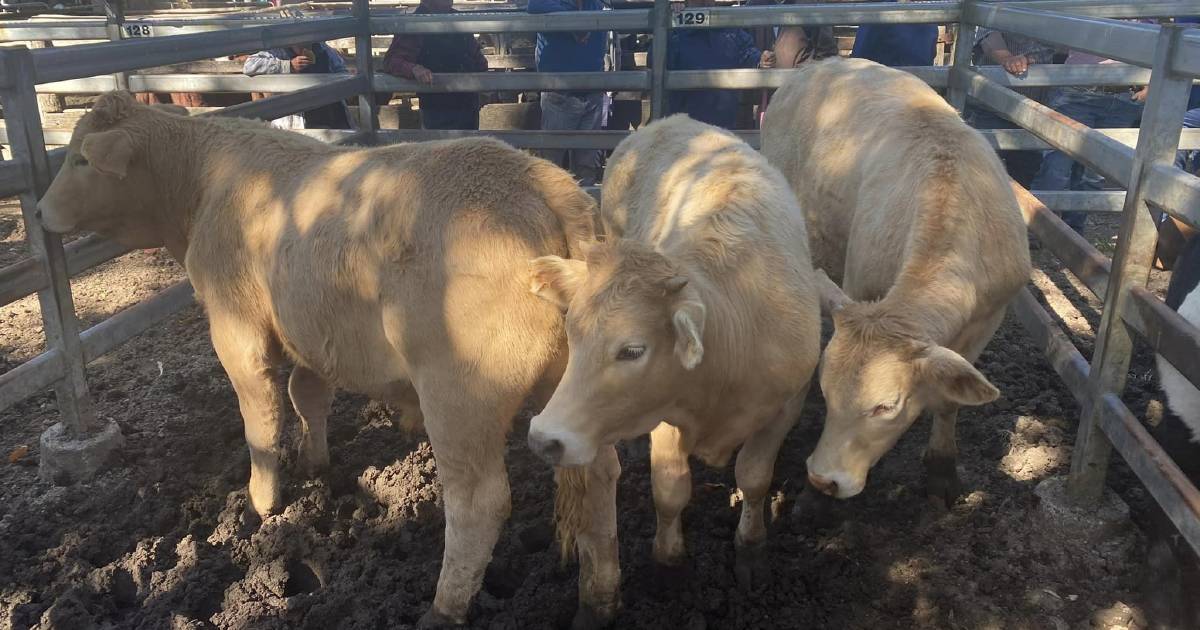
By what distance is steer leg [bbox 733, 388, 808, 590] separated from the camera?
3.91 metres

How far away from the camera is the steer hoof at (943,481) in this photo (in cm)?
434

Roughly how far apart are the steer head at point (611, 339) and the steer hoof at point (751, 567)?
1.06 metres

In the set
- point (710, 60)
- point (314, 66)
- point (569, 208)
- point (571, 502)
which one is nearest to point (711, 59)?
point (710, 60)

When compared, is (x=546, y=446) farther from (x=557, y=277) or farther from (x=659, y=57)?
(x=659, y=57)

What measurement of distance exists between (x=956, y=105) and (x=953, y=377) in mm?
4204

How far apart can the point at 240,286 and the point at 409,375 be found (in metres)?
0.99

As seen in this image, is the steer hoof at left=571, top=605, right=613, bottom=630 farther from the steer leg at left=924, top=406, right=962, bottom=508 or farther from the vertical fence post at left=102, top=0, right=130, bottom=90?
the vertical fence post at left=102, top=0, right=130, bottom=90

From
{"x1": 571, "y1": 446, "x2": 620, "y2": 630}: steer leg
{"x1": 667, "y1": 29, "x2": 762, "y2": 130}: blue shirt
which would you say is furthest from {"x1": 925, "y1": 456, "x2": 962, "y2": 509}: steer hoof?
{"x1": 667, "y1": 29, "x2": 762, "y2": 130}: blue shirt

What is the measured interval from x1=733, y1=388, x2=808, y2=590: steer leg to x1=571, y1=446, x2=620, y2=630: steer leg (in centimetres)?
58

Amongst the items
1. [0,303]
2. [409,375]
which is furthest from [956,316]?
[0,303]

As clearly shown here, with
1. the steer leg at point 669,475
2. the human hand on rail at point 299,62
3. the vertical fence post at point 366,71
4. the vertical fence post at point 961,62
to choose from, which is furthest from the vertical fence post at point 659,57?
the steer leg at point 669,475

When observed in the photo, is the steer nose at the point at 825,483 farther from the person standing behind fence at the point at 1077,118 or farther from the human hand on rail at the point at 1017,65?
the person standing behind fence at the point at 1077,118

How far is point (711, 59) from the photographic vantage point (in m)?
7.52

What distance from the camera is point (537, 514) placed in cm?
434
